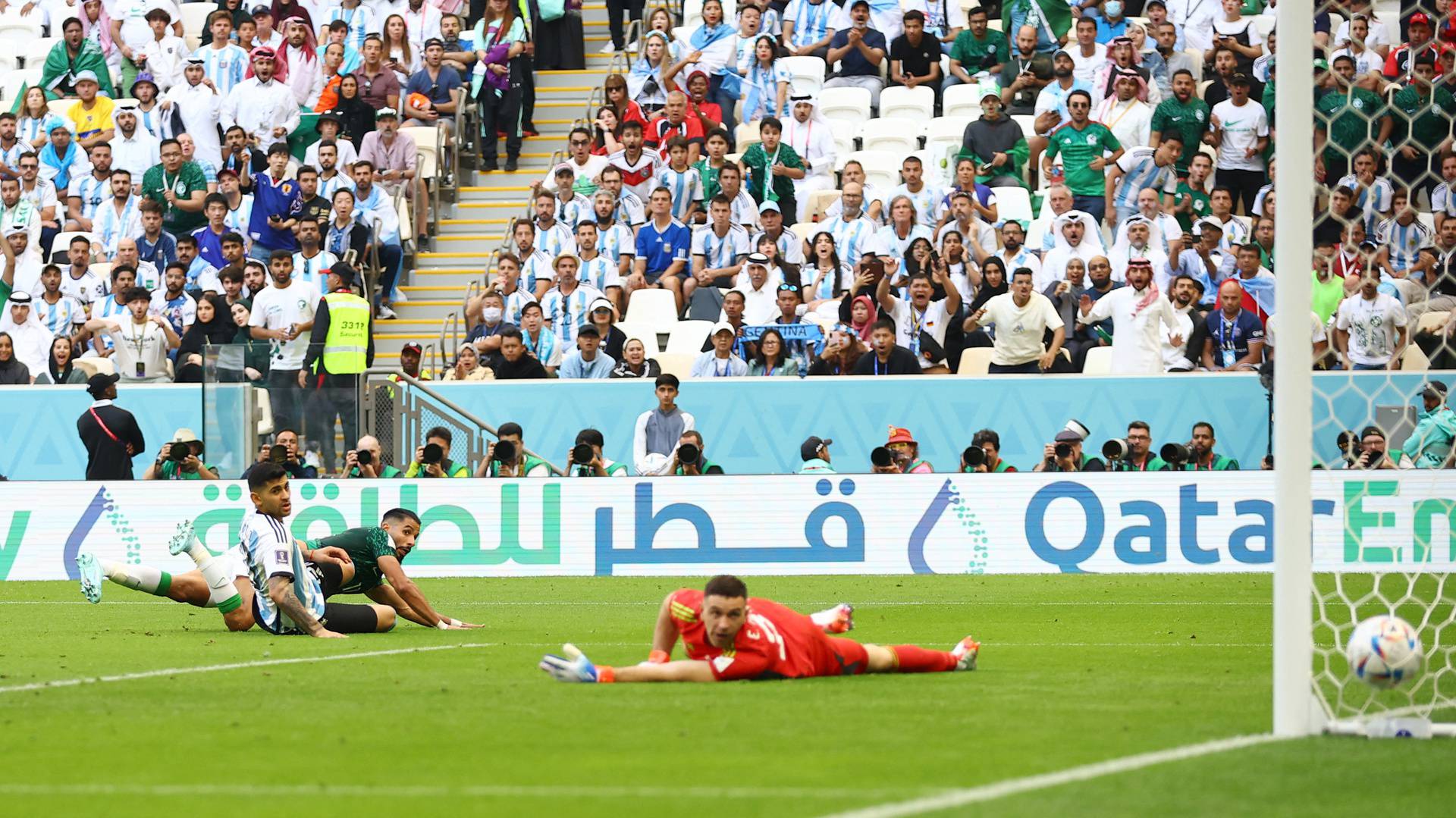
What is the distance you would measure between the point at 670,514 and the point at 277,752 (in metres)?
12.6

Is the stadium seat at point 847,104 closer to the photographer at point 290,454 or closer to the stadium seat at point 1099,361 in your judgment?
the stadium seat at point 1099,361

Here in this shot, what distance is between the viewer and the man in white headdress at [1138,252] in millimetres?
21875

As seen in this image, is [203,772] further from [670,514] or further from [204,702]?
[670,514]

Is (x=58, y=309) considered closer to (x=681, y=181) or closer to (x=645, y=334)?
(x=645, y=334)

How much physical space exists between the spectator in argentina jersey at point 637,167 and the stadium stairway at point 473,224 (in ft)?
7.47

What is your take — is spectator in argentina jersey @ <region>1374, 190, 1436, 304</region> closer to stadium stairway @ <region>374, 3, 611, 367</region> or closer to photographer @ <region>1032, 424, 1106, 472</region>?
photographer @ <region>1032, 424, 1106, 472</region>

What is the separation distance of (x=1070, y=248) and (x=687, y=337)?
430 centimetres

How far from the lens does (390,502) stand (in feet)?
67.1

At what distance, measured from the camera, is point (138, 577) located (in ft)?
45.3

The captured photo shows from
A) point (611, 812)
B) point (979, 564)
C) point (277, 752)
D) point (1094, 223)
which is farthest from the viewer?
point (1094, 223)

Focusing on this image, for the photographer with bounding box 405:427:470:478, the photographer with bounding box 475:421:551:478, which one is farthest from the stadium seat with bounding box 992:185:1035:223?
the photographer with bounding box 405:427:470:478

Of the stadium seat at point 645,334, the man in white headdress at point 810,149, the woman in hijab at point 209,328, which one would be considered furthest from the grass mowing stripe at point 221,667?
the man in white headdress at point 810,149

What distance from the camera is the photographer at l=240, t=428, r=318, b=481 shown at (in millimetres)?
20750

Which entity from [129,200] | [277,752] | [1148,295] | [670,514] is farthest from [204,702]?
[129,200]
